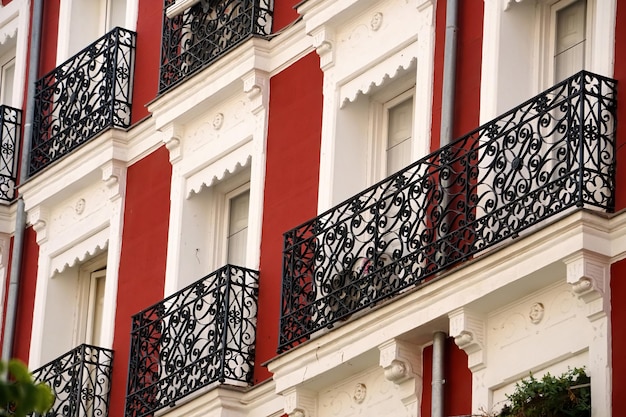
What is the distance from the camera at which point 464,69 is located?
17844 mm

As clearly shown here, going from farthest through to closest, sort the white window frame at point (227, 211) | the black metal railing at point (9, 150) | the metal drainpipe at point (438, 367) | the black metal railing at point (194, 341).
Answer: the black metal railing at point (9, 150), the white window frame at point (227, 211), the black metal railing at point (194, 341), the metal drainpipe at point (438, 367)

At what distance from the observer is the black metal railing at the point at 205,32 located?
20688 millimetres

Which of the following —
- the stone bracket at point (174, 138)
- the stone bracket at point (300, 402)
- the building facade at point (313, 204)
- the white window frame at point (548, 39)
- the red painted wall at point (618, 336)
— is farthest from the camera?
the stone bracket at point (174, 138)

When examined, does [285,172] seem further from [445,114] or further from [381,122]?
[445,114]

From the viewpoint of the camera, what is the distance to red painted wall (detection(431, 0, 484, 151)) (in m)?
17.6

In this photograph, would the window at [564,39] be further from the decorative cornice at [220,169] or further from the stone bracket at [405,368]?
the decorative cornice at [220,169]

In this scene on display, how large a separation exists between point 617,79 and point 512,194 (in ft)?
3.72

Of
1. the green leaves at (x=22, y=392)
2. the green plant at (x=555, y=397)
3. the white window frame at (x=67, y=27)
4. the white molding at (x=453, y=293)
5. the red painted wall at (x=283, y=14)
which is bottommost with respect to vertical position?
the green leaves at (x=22, y=392)

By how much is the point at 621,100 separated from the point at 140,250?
7075 millimetres

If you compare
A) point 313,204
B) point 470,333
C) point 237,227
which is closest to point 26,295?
point 237,227

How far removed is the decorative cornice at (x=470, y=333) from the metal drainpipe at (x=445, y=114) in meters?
0.33

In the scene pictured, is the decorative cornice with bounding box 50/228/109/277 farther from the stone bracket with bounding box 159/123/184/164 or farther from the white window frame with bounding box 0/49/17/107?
the white window frame with bounding box 0/49/17/107

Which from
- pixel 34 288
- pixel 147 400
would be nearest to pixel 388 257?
pixel 147 400

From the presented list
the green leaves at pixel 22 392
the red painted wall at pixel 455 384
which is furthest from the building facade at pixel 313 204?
the green leaves at pixel 22 392
